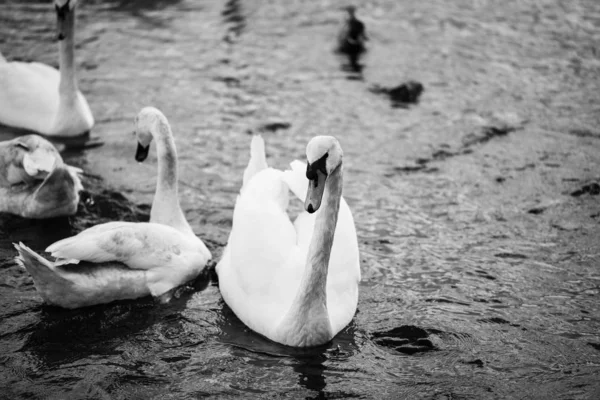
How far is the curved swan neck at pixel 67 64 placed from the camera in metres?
11.0

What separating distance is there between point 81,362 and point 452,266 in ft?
11.5

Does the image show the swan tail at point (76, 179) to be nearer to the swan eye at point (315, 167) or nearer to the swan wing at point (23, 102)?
the swan wing at point (23, 102)

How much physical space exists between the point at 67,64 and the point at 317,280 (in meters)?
5.54

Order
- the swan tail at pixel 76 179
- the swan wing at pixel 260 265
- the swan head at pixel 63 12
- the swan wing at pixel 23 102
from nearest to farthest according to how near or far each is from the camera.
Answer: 1. the swan wing at pixel 260 265
2. the swan tail at pixel 76 179
3. the swan head at pixel 63 12
4. the swan wing at pixel 23 102

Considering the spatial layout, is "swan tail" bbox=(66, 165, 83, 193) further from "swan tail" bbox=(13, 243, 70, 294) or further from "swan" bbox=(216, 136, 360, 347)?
"swan" bbox=(216, 136, 360, 347)

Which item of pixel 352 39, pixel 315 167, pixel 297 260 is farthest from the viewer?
pixel 352 39

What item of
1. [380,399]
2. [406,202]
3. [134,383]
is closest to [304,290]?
[380,399]

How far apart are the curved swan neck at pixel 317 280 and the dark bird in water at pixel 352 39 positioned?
23.3 feet

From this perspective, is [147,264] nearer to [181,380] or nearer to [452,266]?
[181,380]

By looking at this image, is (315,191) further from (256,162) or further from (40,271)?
(40,271)

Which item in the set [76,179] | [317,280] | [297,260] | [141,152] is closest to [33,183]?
[76,179]

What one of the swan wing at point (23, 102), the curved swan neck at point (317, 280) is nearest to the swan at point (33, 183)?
the swan wing at point (23, 102)

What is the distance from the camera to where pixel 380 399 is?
6555mm

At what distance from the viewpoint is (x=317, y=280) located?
6914 millimetres
